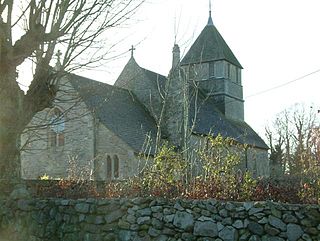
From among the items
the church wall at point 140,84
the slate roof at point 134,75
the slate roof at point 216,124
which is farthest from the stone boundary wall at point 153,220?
the slate roof at point 134,75

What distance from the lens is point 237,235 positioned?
25.0ft

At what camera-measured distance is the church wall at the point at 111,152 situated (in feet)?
79.8

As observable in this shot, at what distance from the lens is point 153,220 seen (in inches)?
326

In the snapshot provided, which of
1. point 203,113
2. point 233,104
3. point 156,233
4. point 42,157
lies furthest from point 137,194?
point 233,104

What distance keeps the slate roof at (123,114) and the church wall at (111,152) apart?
257mm

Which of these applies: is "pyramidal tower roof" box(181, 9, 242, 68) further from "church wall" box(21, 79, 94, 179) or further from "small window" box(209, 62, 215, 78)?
"church wall" box(21, 79, 94, 179)

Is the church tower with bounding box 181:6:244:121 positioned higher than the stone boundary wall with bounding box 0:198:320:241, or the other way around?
the church tower with bounding box 181:6:244:121

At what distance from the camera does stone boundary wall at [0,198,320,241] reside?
292 inches

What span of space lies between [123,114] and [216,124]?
9137 millimetres

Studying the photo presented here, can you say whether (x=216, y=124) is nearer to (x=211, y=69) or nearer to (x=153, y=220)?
(x=211, y=69)

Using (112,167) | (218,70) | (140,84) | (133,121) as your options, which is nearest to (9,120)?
(112,167)

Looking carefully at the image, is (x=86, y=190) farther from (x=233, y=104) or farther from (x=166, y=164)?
(x=233, y=104)

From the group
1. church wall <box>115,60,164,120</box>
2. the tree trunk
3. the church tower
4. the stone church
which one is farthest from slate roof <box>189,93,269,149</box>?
the tree trunk

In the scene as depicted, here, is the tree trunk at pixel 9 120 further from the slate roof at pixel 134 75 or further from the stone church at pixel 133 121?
the slate roof at pixel 134 75
